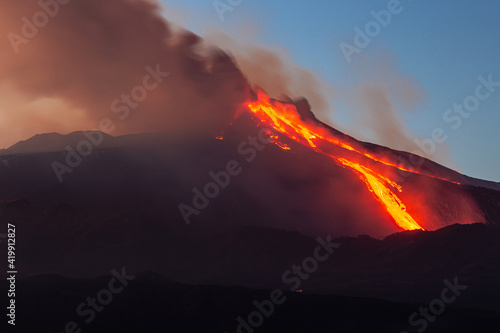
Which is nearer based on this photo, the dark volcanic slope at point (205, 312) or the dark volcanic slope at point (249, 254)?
the dark volcanic slope at point (205, 312)

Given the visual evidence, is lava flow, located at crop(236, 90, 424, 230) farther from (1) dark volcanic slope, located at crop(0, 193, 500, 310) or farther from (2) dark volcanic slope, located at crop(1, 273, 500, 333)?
(2) dark volcanic slope, located at crop(1, 273, 500, 333)

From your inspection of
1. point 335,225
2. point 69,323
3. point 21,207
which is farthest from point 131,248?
point 69,323

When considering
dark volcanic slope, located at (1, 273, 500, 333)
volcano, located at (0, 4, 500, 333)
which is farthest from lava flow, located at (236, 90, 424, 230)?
dark volcanic slope, located at (1, 273, 500, 333)

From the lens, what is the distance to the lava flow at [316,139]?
71312 mm

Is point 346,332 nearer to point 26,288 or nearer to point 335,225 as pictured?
point 26,288

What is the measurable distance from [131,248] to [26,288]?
19.9 m

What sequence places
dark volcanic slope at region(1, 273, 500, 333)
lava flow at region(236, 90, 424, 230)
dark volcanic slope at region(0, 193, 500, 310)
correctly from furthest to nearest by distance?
lava flow at region(236, 90, 424, 230) → dark volcanic slope at region(0, 193, 500, 310) → dark volcanic slope at region(1, 273, 500, 333)

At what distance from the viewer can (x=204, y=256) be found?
59125mm

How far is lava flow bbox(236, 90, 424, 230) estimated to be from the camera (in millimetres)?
71312

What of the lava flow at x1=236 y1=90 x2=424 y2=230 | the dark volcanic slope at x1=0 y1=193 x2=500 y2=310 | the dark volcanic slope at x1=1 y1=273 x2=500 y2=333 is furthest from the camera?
the lava flow at x1=236 y1=90 x2=424 y2=230

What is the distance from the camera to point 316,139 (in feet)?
268

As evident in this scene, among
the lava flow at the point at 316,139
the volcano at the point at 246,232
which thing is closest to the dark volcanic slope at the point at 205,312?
the volcano at the point at 246,232

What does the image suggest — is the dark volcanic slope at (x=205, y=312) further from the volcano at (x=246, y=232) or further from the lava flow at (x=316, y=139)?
the lava flow at (x=316, y=139)

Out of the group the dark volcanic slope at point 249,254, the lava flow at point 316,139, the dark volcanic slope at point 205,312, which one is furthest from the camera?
the lava flow at point 316,139
